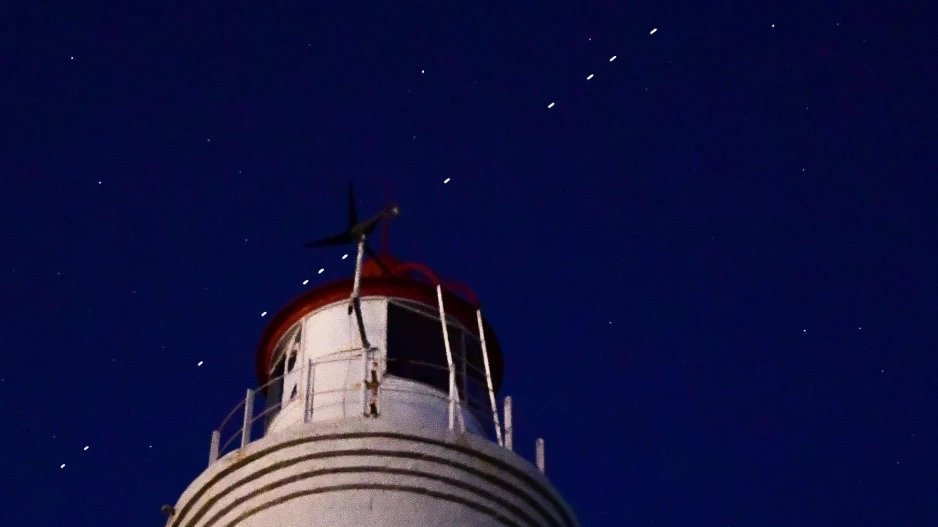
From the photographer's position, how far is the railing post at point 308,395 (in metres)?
12.5

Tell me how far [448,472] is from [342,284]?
3.14 metres

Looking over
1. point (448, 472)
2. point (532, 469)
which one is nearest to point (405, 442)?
point (448, 472)

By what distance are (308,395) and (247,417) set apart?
1.88ft

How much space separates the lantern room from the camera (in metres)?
12.9

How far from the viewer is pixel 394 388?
1308 cm

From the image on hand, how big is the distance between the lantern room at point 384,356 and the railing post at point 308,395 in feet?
0.04

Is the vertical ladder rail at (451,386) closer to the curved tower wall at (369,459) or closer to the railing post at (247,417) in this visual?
the curved tower wall at (369,459)

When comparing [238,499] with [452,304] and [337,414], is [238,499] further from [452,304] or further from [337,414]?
[452,304]

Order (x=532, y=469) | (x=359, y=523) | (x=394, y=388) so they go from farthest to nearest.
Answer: (x=394, y=388) → (x=532, y=469) → (x=359, y=523)

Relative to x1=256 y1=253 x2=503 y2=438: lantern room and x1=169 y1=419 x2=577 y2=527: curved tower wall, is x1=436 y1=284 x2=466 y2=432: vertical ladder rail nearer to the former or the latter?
x1=256 y1=253 x2=503 y2=438: lantern room

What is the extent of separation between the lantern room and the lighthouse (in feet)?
0.05

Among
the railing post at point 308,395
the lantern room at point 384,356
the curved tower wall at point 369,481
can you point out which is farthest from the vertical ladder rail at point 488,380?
the railing post at point 308,395

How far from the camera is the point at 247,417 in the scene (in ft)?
41.4

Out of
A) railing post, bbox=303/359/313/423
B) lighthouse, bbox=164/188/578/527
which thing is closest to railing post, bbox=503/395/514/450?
lighthouse, bbox=164/188/578/527
